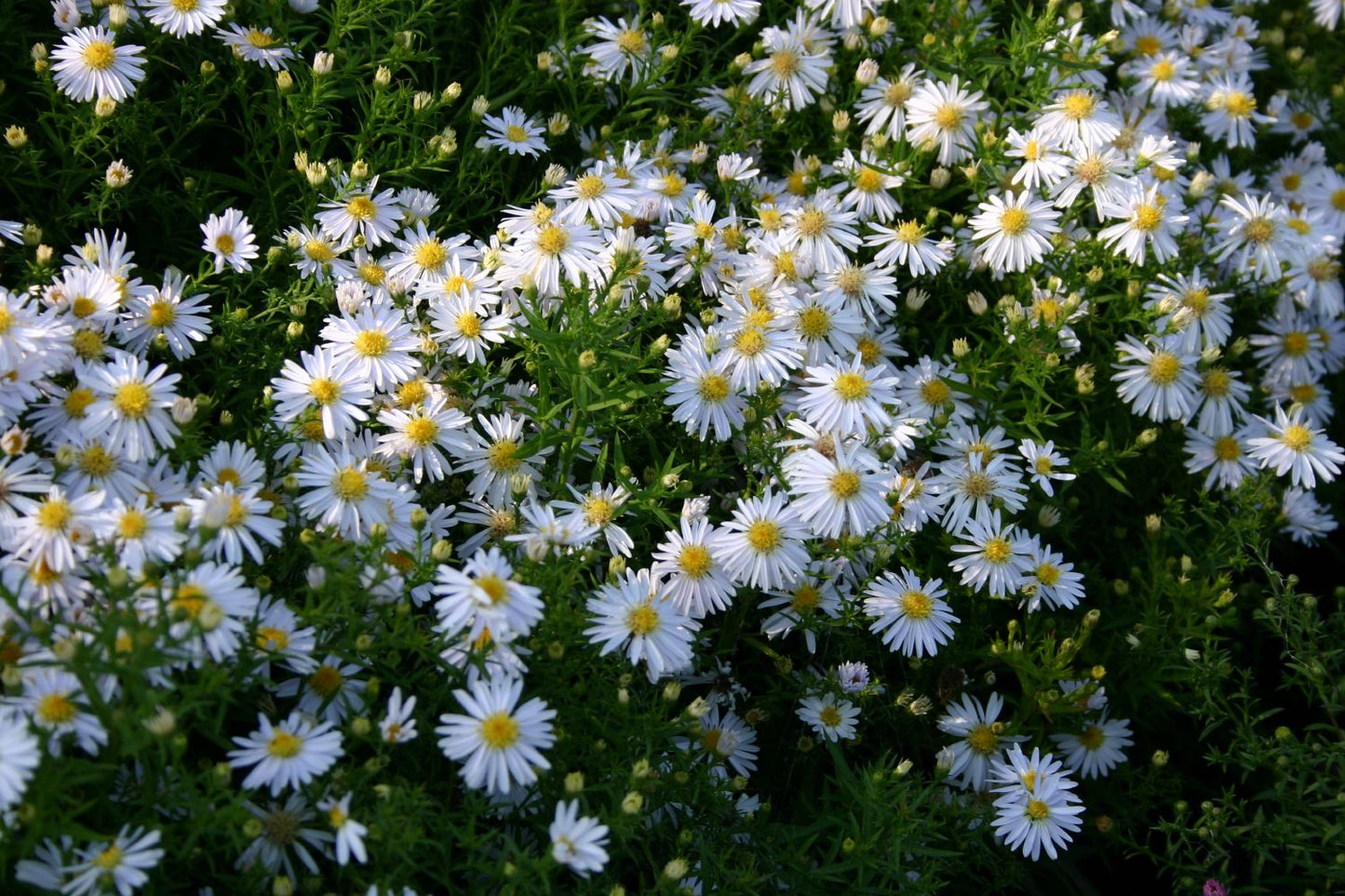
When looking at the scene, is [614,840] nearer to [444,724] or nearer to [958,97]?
[444,724]

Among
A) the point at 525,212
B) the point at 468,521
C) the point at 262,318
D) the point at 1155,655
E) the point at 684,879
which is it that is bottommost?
the point at 684,879

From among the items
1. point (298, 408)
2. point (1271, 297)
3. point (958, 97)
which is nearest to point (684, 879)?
point (298, 408)

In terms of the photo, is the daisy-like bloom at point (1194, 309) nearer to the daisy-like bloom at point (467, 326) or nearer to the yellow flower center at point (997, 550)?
the yellow flower center at point (997, 550)

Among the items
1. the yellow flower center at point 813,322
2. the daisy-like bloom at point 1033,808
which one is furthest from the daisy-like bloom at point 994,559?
the yellow flower center at point 813,322


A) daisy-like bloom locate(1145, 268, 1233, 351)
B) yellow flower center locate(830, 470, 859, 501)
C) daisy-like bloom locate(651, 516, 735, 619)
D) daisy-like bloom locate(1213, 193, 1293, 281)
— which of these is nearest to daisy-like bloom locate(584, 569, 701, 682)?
daisy-like bloom locate(651, 516, 735, 619)

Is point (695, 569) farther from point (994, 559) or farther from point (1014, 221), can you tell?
point (1014, 221)

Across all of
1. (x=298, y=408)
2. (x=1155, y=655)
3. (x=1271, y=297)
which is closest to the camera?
(x=298, y=408)

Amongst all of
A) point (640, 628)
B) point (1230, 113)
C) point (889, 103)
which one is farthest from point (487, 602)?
point (1230, 113)

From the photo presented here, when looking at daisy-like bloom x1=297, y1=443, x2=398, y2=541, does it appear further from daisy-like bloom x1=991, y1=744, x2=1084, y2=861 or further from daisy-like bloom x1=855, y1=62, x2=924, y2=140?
daisy-like bloom x1=855, y1=62, x2=924, y2=140
